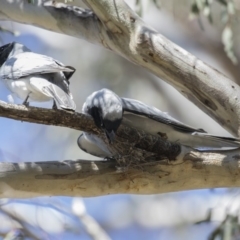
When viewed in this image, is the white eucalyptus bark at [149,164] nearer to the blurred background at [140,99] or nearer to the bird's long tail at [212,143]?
the bird's long tail at [212,143]

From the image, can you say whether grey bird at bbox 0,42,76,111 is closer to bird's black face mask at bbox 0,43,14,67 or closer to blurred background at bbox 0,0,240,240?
bird's black face mask at bbox 0,43,14,67

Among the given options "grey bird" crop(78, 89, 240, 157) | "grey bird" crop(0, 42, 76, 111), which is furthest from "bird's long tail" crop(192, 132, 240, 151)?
"grey bird" crop(0, 42, 76, 111)

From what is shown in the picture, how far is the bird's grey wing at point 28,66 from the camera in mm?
1582

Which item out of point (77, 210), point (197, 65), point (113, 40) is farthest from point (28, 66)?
point (77, 210)

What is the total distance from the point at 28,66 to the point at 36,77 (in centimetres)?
6

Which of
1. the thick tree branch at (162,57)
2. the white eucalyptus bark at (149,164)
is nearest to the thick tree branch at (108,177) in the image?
the white eucalyptus bark at (149,164)

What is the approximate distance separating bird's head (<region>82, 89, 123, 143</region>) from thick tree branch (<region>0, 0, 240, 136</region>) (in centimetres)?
17

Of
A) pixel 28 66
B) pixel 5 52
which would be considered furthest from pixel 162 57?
pixel 5 52

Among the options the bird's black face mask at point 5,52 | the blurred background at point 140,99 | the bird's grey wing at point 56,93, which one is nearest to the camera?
the bird's grey wing at point 56,93

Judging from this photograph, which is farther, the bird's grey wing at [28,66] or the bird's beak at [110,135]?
the bird's grey wing at [28,66]

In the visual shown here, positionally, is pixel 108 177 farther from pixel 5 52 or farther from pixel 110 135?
pixel 5 52

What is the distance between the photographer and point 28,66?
64.7 inches

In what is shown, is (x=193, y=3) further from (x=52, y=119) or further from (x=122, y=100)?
(x=52, y=119)

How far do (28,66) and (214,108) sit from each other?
1.80ft
